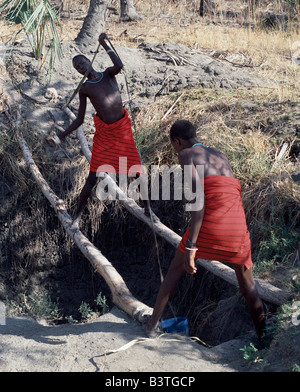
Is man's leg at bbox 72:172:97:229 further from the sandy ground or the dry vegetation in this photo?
the sandy ground

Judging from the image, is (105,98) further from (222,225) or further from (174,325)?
(174,325)

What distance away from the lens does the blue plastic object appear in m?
3.90

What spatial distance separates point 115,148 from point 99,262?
3.62ft

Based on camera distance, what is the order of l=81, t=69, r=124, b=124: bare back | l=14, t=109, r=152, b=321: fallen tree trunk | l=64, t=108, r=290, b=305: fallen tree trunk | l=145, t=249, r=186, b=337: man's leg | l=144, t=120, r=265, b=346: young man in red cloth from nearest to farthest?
l=144, t=120, r=265, b=346: young man in red cloth → l=145, t=249, r=186, b=337: man's leg → l=64, t=108, r=290, b=305: fallen tree trunk → l=14, t=109, r=152, b=321: fallen tree trunk → l=81, t=69, r=124, b=124: bare back

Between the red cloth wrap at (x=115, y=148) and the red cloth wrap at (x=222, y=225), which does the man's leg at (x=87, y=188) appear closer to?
the red cloth wrap at (x=115, y=148)

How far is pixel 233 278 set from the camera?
3.91 metres

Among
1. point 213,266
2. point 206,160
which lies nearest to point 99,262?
point 213,266

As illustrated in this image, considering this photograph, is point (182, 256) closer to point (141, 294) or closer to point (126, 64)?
point (141, 294)

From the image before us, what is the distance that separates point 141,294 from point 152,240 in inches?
27.4

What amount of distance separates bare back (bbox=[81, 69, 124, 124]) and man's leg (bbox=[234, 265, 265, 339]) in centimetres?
211

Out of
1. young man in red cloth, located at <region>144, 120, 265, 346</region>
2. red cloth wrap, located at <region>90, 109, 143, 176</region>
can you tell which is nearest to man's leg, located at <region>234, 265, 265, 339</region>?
young man in red cloth, located at <region>144, 120, 265, 346</region>

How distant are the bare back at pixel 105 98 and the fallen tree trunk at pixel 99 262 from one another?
3.98ft

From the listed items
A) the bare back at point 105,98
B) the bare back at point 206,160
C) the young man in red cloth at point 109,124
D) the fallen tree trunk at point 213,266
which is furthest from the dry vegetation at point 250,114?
the bare back at point 105,98

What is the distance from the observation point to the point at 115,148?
4609mm
